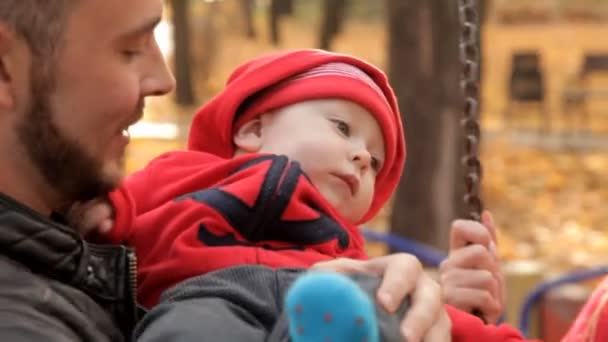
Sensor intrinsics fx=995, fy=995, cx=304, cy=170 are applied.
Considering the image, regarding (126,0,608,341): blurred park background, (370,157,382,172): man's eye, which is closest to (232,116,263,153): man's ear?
(370,157,382,172): man's eye

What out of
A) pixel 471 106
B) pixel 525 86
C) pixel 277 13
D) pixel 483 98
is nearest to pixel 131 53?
pixel 471 106

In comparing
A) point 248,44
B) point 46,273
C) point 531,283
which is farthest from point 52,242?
point 248,44

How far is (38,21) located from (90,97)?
0.26 ft

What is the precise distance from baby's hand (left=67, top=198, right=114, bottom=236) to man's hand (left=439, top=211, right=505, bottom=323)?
44 cm

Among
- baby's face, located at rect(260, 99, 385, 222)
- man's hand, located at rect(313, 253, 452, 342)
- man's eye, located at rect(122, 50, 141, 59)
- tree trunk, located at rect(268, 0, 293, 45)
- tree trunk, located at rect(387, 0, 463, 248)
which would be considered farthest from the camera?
tree trunk, located at rect(268, 0, 293, 45)

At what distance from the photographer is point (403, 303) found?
0.83 meters

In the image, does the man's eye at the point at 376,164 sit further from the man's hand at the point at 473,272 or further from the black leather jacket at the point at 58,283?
the black leather jacket at the point at 58,283

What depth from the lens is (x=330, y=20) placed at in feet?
16.0

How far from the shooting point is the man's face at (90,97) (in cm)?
88

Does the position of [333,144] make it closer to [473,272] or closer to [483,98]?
[473,272]

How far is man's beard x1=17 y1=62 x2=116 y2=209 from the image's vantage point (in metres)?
0.87

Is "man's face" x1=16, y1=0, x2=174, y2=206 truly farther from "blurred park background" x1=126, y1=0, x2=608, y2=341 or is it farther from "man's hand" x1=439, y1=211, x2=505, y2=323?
"blurred park background" x1=126, y1=0, x2=608, y2=341

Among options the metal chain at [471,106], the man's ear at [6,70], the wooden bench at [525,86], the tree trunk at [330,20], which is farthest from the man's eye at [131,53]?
the wooden bench at [525,86]

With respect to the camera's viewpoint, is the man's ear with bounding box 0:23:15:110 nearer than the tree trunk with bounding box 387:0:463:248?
Yes
